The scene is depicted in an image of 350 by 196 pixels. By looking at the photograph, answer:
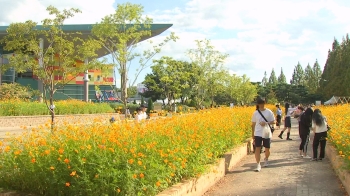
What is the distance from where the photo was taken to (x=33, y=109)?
904 inches

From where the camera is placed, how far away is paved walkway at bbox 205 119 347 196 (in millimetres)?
6508

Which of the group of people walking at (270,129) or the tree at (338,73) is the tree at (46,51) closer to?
the group of people walking at (270,129)

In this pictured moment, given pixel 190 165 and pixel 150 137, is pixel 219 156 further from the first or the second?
pixel 150 137

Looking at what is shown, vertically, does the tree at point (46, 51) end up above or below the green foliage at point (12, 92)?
above

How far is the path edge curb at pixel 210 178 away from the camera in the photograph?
516 cm

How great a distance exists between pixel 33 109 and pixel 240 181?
1844 cm

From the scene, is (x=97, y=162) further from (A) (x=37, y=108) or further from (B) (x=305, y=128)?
(A) (x=37, y=108)

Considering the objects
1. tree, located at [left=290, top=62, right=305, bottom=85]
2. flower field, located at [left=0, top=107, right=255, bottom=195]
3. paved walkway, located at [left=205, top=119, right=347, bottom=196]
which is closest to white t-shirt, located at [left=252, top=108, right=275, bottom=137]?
paved walkway, located at [left=205, top=119, right=347, bottom=196]

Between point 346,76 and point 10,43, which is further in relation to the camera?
point 346,76

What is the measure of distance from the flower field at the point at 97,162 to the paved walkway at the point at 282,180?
1.23 meters

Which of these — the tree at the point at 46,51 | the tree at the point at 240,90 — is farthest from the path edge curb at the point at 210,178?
the tree at the point at 240,90

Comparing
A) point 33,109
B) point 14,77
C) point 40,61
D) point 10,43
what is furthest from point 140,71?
point 14,77

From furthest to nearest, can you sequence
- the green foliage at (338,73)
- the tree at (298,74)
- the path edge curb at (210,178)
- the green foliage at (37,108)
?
the tree at (298,74) → the green foliage at (338,73) → the green foliage at (37,108) → the path edge curb at (210,178)

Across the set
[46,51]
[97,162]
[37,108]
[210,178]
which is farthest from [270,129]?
[37,108]
